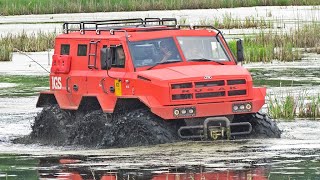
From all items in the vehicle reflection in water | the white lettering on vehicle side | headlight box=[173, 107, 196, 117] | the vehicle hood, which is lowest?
the vehicle reflection in water

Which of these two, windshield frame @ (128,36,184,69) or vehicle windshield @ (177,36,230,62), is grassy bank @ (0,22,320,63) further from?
windshield frame @ (128,36,184,69)

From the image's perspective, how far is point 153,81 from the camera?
1886 centimetres

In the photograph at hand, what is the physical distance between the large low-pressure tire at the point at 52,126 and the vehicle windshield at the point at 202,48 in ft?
8.60

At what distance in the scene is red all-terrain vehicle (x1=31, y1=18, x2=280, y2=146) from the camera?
61.8 feet

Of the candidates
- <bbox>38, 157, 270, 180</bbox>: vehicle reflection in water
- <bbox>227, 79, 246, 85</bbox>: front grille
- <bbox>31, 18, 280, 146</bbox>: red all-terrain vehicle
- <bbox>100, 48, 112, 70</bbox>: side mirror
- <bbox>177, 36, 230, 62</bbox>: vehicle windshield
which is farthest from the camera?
<bbox>177, 36, 230, 62</bbox>: vehicle windshield

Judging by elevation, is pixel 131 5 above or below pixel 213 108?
below

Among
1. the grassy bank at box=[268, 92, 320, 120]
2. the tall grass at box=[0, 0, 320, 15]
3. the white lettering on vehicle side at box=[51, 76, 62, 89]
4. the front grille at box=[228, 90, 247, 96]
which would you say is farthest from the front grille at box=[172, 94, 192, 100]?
the tall grass at box=[0, 0, 320, 15]

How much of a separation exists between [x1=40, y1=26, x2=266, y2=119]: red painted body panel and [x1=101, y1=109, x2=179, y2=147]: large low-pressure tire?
246 millimetres

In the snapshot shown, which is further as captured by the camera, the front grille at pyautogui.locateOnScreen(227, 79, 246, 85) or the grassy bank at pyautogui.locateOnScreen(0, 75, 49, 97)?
the grassy bank at pyautogui.locateOnScreen(0, 75, 49, 97)

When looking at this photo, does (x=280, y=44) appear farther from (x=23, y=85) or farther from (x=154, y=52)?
(x=154, y=52)

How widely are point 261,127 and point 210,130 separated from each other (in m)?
1.04

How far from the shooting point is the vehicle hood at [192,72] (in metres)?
18.9

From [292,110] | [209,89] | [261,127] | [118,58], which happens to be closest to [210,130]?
[209,89]

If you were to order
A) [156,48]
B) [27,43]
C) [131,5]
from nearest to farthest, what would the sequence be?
[156,48], [27,43], [131,5]
